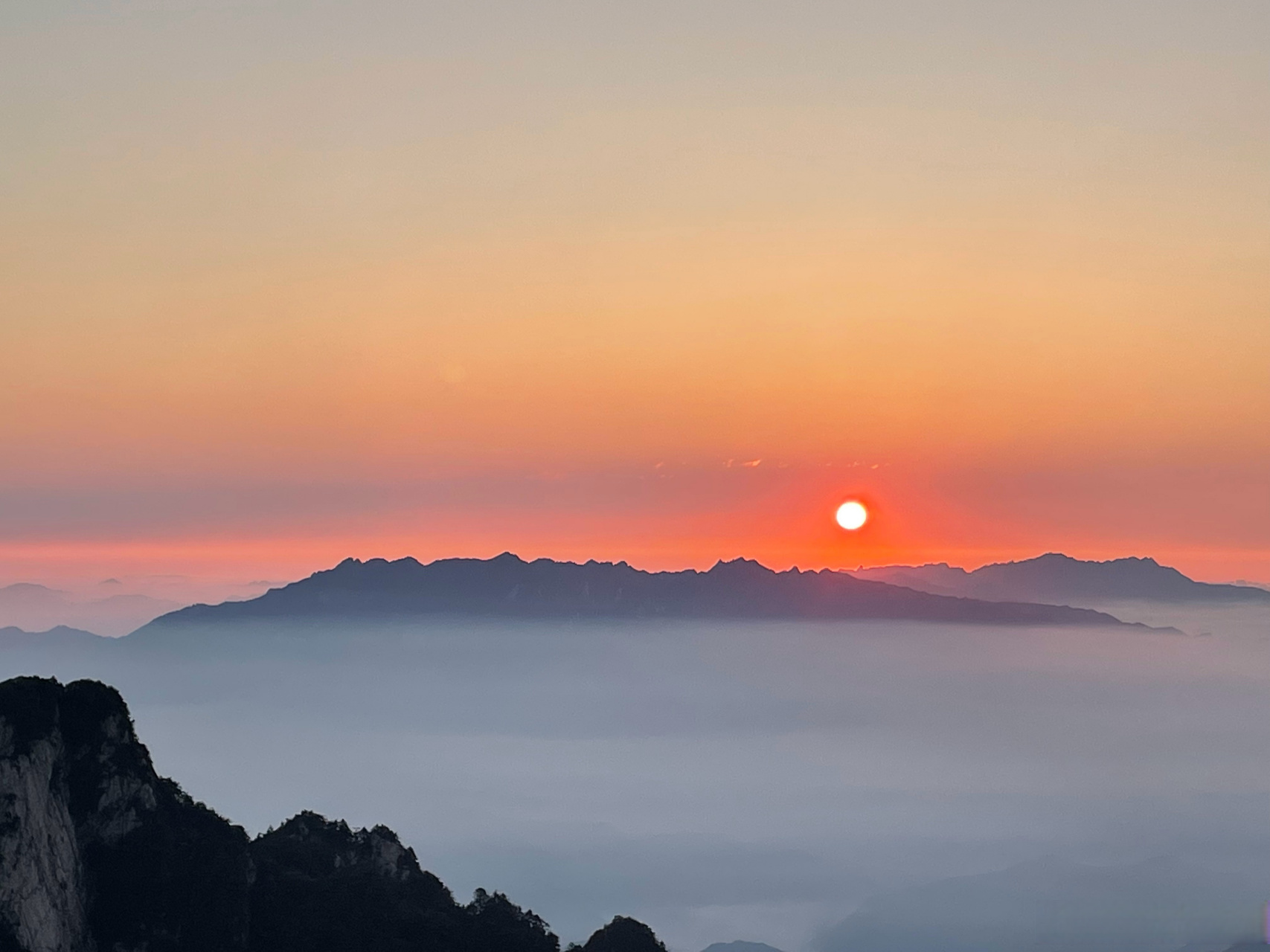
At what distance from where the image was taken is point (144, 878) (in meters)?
66.1

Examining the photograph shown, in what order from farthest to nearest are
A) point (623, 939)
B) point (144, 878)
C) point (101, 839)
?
point (623, 939) → point (101, 839) → point (144, 878)

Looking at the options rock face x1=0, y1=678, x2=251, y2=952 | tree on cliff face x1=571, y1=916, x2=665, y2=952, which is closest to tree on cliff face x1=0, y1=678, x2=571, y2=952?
rock face x1=0, y1=678, x2=251, y2=952

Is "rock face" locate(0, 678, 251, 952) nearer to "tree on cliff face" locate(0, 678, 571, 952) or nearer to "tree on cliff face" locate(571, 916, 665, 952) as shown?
"tree on cliff face" locate(0, 678, 571, 952)

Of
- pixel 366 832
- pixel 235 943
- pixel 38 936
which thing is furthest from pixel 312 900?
pixel 38 936

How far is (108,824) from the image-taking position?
6769cm

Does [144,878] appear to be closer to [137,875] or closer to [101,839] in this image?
[137,875]

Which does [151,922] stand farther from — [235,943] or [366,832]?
[366,832]

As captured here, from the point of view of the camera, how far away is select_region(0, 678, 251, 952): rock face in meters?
60.8

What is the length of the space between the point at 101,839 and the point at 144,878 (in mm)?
3166

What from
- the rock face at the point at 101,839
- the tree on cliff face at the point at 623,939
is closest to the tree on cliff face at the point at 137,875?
the rock face at the point at 101,839

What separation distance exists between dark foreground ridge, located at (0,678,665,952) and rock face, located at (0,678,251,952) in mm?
70

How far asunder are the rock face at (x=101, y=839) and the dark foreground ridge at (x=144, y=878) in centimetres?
7

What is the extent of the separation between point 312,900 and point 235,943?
5.40 m

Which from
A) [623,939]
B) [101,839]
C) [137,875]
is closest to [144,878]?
[137,875]
